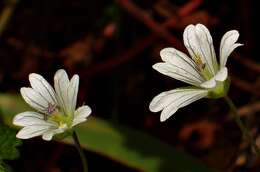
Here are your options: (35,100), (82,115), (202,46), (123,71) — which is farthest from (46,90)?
(123,71)

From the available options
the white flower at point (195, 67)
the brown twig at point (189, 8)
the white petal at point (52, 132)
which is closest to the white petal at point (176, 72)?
the white flower at point (195, 67)

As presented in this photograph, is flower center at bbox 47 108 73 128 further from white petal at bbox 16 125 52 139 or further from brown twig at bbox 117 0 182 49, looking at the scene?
brown twig at bbox 117 0 182 49

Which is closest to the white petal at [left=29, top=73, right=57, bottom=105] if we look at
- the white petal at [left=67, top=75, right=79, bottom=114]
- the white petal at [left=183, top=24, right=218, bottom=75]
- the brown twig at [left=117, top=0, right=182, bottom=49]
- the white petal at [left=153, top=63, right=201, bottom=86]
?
the white petal at [left=67, top=75, right=79, bottom=114]

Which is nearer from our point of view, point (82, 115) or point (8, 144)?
point (82, 115)

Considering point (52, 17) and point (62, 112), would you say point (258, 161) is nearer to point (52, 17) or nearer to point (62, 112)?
point (62, 112)

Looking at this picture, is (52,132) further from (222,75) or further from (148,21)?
(148,21)

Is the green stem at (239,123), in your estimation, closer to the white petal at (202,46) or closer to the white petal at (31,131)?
the white petal at (202,46)
